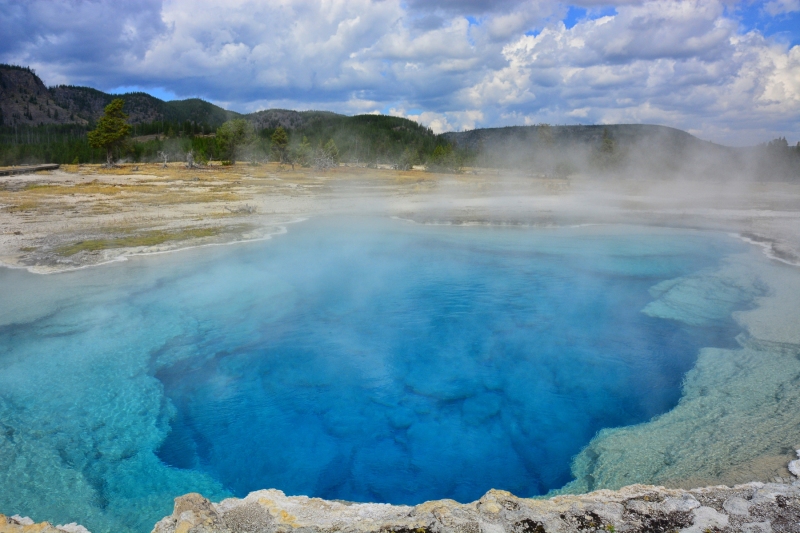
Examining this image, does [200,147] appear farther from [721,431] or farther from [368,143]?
[721,431]

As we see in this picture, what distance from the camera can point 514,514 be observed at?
125 inches

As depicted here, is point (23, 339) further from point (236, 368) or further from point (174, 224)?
point (174, 224)

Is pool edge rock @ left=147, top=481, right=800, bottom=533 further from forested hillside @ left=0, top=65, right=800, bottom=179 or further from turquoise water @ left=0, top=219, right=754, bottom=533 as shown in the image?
forested hillside @ left=0, top=65, right=800, bottom=179

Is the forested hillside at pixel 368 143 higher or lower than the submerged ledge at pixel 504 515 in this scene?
higher

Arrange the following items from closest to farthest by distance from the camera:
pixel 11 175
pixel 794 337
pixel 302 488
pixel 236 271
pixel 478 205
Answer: pixel 302 488
pixel 794 337
pixel 236 271
pixel 478 205
pixel 11 175

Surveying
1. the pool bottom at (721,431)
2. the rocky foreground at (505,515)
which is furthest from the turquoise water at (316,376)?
the rocky foreground at (505,515)

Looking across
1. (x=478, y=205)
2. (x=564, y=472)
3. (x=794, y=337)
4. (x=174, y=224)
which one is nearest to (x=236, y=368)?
(x=564, y=472)

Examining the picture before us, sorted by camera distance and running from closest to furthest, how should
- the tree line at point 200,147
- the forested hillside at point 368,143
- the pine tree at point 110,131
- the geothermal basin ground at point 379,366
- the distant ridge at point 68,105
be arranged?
the geothermal basin ground at point 379,366, the pine tree at point 110,131, the tree line at point 200,147, the forested hillside at point 368,143, the distant ridge at point 68,105

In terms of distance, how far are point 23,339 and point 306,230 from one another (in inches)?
379

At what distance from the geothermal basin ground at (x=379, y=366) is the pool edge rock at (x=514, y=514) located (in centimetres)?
90

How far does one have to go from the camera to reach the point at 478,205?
23.9m

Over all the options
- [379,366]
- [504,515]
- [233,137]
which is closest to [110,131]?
[233,137]

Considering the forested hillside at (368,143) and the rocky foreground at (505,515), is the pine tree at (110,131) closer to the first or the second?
the forested hillside at (368,143)

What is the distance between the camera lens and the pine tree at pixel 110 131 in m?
41.5
